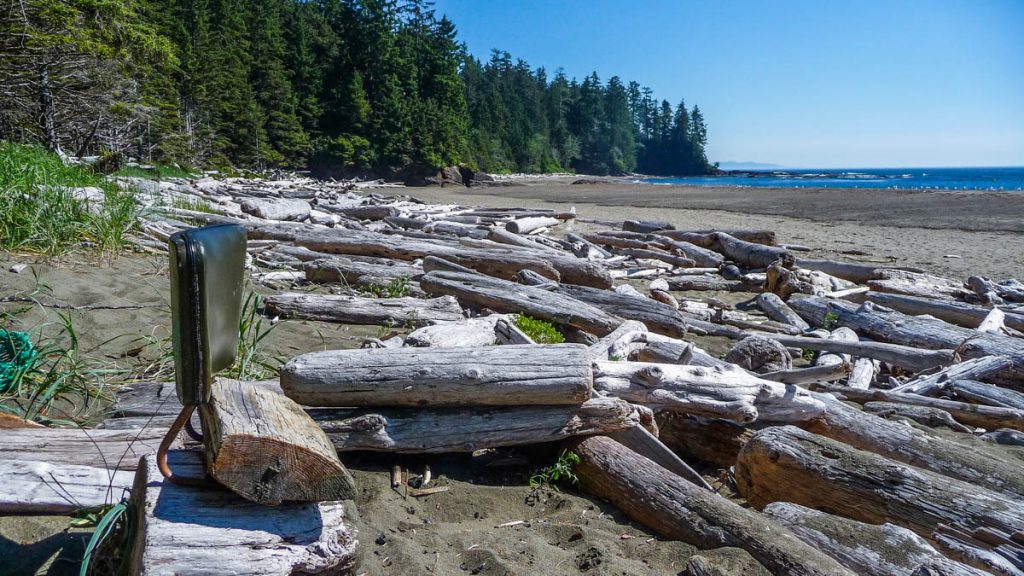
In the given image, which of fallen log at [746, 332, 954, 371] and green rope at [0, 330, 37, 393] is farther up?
green rope at [0, 330, 37, 393]

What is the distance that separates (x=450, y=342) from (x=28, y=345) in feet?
7.80

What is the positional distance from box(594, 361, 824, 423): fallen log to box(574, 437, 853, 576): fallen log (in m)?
0.49

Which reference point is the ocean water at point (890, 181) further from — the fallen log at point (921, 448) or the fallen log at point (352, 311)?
the fallen log at point (352, 311)

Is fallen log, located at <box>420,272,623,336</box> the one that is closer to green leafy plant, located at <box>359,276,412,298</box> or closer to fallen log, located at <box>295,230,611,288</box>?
green leafy plant, located at <box>359,276,412,298</box>

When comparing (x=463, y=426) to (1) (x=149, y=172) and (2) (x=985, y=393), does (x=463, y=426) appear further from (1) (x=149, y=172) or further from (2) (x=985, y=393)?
(1) (x=149, y=172)

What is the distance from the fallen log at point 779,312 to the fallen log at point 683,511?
468 centimetres

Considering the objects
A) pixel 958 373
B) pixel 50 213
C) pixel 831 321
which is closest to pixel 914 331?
pixel 831 321

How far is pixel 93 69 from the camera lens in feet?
59.3

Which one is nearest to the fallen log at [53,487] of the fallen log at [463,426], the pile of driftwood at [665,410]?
the pile of driftwood at [665,410]

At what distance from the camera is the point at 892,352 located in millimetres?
5656

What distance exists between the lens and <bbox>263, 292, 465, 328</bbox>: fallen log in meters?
5.37

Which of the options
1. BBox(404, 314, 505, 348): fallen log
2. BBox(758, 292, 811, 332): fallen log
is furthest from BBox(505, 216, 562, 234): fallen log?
BBox(404, 314, 505, 348): fallen log

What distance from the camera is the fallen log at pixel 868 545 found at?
225 centimetres

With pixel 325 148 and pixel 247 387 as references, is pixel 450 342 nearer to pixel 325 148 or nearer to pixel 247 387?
pixel 247 387
